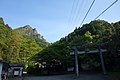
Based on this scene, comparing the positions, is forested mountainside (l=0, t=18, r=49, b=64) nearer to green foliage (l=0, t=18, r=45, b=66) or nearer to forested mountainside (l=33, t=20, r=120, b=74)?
green foliage (l=0, t=18, r=45, b=66)

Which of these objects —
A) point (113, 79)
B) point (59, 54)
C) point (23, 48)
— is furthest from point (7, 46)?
point (113, 79)

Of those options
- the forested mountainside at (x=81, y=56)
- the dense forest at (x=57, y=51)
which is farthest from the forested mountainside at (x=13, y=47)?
the forested mountainside at (x=81, y=56)

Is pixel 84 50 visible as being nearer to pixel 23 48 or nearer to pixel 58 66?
pixel 58 66

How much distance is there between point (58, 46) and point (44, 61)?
165 inches

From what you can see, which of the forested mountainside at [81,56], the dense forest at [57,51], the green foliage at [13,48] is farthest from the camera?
the green foliage at [13,48]

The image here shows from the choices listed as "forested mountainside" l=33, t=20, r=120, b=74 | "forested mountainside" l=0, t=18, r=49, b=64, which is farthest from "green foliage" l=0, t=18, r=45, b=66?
"forested mountainside" l=33, t=20, r=120, b=74

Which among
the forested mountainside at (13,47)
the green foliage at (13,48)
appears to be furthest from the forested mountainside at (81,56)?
the forested mountainside at (13,47)


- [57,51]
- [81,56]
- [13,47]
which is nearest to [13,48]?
[13,47]

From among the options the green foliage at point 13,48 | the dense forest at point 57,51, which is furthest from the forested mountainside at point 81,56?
the green foliage at point 13,48

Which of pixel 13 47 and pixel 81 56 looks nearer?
pixel 81 56

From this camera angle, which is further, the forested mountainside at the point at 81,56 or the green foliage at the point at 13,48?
the green foliage at the point at 13,48

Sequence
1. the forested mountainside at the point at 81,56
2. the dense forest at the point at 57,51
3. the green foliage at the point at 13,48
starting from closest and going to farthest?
1. the dense forest at the point at 57,51
2. the forested mountainside at the point at 81,56
3. the green foliage at the point at 13,48

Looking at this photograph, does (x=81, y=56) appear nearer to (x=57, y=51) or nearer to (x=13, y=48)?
(x=57, y=51)

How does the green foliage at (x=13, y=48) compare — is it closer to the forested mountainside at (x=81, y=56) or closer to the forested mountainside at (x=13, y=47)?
the forested mountainside at (x=13, y=47)
